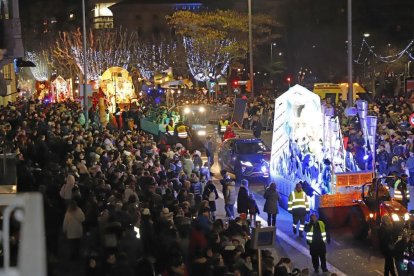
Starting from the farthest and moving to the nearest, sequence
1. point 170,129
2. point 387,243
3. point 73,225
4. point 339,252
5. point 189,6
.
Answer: point 189,6 → point 170,129 → point 339,252 → point 387,243 → point 73,225

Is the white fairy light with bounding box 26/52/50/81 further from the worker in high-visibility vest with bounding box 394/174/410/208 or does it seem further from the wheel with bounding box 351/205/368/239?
the wheel with bounding box 351/205/368/239

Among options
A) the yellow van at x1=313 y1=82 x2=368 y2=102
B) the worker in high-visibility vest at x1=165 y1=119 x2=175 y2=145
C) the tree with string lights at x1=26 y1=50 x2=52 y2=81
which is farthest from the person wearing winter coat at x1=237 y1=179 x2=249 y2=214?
the tree with string lights at x1=26 y1=50 x2=52 y2=81

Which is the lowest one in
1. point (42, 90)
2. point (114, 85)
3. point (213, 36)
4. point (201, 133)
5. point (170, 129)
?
point (201, 133)

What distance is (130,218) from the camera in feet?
36.8

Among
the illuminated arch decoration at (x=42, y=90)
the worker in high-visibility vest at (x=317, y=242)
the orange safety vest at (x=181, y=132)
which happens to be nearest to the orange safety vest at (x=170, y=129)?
the orange safety vest at (x=181, y=132)

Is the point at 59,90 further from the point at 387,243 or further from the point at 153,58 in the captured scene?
the point at 387,243

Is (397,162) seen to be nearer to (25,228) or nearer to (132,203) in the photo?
(132,203)

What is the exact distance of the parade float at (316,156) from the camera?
53.4 ft

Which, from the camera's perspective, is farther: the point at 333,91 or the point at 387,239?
the point at 333,91

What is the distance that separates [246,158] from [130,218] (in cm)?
1250

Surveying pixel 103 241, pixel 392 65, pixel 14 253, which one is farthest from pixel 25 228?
pixel 392 65

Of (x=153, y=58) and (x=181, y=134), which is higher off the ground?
(x=153, y=58)

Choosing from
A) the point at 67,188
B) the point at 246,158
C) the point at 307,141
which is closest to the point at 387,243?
the point at 307,141

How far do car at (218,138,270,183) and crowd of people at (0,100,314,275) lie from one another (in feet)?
13.0
